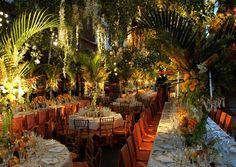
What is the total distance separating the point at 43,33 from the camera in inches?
520

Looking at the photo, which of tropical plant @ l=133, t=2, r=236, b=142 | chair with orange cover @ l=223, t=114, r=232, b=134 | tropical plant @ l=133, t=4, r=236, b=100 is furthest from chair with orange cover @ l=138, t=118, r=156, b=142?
tropical plant @ l=133, t=4, r=236, b=100

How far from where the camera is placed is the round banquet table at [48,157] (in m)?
4.65

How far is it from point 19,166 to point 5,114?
111 cm

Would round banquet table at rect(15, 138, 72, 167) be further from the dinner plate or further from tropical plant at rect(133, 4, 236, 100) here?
tropical plant at rect(133, 4, 236, 100)

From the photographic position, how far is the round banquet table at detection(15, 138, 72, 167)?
4.65 meters

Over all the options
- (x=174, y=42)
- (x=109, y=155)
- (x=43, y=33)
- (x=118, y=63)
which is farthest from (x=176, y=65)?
(x=118, y=63)

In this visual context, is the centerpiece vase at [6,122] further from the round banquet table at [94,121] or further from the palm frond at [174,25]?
the round banquet table at [94,121]

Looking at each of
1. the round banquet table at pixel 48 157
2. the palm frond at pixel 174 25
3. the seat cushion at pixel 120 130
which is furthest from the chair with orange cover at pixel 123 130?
the palm frond at pixel 174 25

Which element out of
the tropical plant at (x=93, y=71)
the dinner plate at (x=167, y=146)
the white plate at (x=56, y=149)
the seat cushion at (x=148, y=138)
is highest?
the tropical plant at (x=93, y=71)

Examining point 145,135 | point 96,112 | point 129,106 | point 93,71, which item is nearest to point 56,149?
point 145,135

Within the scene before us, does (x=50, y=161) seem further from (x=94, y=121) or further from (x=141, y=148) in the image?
(x=94, y=121)

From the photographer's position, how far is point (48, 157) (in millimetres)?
4961

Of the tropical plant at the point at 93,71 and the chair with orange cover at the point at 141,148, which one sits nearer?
the chair with orange cover at the point at 141,148

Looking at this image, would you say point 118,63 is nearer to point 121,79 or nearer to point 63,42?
point 121,79
